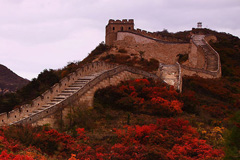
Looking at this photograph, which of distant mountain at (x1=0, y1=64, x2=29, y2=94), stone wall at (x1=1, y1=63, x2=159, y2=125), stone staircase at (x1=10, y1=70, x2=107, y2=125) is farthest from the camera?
distant mountain at (x1=0, y1=64, x2=29, y2=94)

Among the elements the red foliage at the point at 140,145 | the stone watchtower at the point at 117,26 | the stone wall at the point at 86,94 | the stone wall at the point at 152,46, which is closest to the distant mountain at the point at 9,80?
the stone watchtower at the point at 117,26

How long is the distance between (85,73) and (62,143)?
953 centimetres

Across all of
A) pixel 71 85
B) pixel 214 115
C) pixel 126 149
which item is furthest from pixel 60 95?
pixel 214 115

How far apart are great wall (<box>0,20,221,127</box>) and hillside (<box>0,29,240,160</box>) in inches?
28.2

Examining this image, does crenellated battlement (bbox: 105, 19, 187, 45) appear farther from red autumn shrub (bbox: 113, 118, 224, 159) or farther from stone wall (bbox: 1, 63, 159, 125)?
red autumn shrub (bbox: 113, 118, 224, 159)

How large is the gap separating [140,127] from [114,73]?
7.64 metres

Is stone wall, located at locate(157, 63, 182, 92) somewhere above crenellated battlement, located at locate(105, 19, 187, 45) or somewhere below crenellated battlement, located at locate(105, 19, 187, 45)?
below

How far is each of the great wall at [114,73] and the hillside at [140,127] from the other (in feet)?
2.35

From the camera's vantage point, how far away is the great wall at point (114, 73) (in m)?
16.8

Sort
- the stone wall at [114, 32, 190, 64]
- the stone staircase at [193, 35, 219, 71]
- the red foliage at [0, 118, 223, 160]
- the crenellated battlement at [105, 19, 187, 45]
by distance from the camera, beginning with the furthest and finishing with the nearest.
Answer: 1. the crenellated battlement at [105, 19, 187, 45]
2. the stone wall at [114, 32, 190, 64]
3. the stone staircase at [193, 35, 219, 71]
4. the red foliage at [0, 118, 223, 160]

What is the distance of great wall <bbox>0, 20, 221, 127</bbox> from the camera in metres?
16.8

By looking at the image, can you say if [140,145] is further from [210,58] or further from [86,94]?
[210,58]

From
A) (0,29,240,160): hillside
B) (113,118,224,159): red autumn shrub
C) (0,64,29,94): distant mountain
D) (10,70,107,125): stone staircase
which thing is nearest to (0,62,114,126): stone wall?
(10,70,107,125): stone staircase

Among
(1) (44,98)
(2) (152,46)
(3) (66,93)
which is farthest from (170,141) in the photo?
(2) (152,46)
